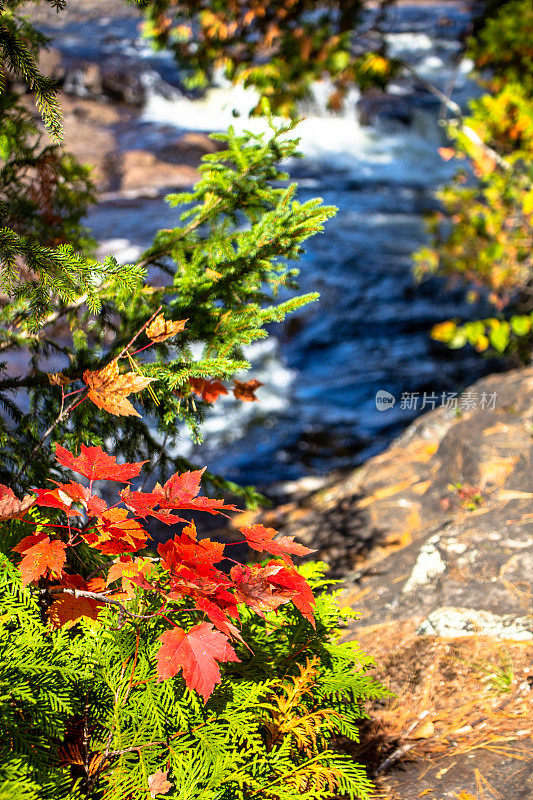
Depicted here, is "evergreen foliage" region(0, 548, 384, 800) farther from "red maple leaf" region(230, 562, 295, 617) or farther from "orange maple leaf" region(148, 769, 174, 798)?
"red maple leaf" region(230, 562, 295, 617)

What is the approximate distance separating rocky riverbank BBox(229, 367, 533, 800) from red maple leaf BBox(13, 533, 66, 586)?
1.02 metres

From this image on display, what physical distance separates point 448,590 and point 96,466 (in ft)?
5.09

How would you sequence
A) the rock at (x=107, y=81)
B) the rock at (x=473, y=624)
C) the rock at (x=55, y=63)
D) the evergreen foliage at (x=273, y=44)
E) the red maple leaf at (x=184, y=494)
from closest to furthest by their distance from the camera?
the red maple leaf at (x=184, y=494) → the rock at (x=473, y=624) → the evergreen foliage at (x=273, y=44) → the rock at (x=55, y=63) → the rock at (x=107, y=81)

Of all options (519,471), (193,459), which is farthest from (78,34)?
(519,471)

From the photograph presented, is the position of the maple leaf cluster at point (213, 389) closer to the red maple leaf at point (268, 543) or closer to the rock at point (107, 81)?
the red maple leaf at point (268, 543)

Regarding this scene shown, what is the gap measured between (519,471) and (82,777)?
2488 mm

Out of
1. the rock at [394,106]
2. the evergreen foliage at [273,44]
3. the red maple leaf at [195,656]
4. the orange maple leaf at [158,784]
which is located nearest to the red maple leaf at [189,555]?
the red maple leaf at [195,656]

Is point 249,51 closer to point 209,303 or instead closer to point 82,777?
point 209,303

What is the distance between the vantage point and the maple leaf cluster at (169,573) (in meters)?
1.08

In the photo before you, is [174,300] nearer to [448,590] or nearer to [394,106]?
[448,590]

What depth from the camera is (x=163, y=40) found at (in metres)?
3.79

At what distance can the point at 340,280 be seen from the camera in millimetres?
7891

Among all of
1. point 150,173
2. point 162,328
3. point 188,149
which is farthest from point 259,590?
point 188,149

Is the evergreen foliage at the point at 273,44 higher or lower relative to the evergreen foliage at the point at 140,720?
higher
